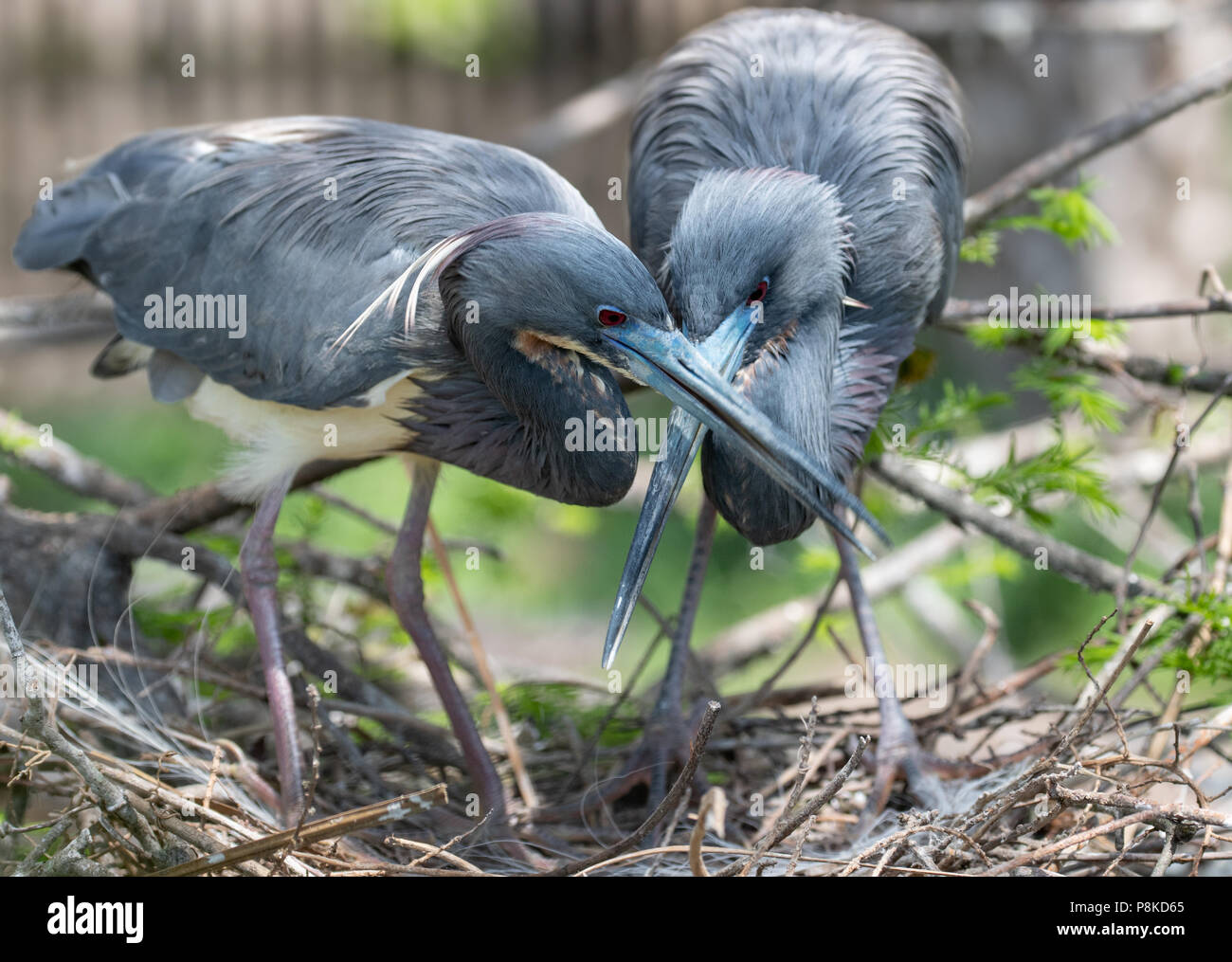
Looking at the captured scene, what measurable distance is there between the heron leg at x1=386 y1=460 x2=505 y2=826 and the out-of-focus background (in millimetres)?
2168

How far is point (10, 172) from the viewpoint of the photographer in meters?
7.67

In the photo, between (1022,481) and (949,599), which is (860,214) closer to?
(1022,481)

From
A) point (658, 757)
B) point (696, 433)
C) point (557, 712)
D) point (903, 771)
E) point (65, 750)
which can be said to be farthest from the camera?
point (557, 712)

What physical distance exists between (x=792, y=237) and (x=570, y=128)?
2948 mm

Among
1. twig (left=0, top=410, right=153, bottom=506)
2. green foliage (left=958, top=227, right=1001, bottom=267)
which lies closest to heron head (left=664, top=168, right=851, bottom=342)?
green foliage (left=958, top=227, right=1001, bottom=267)

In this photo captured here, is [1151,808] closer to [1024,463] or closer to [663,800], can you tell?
[663,800]

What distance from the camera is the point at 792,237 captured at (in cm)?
274

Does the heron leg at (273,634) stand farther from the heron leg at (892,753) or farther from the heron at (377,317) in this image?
the heron leg at (892,753)

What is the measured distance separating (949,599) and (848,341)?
116 inches

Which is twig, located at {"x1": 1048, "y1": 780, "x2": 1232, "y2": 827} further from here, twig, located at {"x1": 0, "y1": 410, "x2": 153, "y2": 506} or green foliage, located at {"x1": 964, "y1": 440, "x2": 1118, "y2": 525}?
twig, located at {"x1": 0, "y1": 410, "x2": 153, "y2": 506}

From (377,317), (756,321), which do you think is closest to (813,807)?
(756,321)

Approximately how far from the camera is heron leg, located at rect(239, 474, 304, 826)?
297cm

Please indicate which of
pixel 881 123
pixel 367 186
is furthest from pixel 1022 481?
pixel 367 186

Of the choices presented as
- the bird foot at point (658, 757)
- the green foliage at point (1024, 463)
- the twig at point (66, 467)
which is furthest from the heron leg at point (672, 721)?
the twig at point (66, 467)
